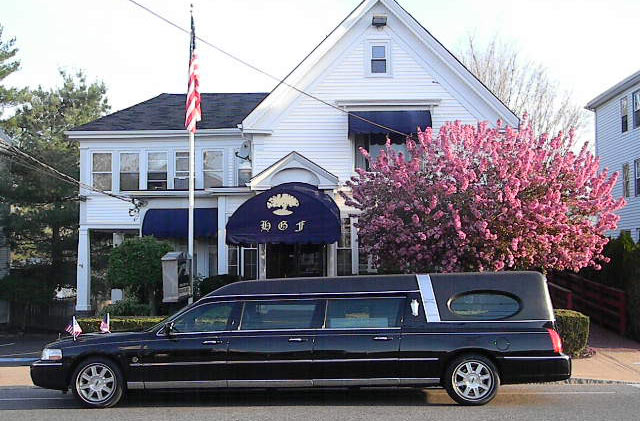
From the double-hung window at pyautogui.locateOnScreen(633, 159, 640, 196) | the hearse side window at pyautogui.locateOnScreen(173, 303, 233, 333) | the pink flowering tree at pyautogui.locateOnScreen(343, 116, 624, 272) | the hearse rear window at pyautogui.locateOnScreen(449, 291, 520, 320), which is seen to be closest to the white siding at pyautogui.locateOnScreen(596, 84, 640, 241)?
the double-hung window at pyautogui.locateOnScreen(633, 159, 640, 196)

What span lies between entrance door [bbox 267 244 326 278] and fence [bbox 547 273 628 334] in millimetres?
7226

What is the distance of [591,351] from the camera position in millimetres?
15477

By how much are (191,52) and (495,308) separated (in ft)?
35.6

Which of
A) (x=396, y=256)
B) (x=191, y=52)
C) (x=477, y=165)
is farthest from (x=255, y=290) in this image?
(x=191, y=52)

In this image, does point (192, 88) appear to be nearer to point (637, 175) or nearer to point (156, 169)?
point (156, 169)

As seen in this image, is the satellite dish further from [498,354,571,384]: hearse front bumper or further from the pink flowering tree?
[498,354,571,384]: hearse front bumper

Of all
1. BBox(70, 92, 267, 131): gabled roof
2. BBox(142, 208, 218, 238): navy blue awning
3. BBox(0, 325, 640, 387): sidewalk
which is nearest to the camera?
BBox(0, 325, 640, 387): sidewalk

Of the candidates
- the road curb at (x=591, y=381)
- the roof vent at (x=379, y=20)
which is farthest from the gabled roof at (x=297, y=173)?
the road curb at (x=591, y=381)

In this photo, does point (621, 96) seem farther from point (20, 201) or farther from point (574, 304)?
point (20, 201)

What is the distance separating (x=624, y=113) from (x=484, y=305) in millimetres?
23311

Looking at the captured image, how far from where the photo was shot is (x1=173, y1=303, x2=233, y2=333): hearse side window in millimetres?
10039

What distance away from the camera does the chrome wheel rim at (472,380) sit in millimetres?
9672

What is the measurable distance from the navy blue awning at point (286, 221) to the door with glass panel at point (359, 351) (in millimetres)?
8693

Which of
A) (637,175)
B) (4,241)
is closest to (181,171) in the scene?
(4,241)
